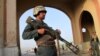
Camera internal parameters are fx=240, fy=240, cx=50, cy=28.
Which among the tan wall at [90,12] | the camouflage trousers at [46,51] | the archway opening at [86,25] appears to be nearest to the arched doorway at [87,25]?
the archway opening at [86,25]

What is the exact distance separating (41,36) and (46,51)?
0.59 feet

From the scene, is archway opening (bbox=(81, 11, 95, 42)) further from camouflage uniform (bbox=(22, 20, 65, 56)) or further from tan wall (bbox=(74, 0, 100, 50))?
camouflage uniform (bbox=(22, 20, 65, 56))

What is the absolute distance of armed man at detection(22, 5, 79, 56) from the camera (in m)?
2.48

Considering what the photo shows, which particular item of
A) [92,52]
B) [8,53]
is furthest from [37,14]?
[92,52]

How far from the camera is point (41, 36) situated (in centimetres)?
255

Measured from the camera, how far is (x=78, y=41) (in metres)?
15.5

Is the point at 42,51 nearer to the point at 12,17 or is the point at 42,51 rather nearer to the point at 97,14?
the point at 12,17

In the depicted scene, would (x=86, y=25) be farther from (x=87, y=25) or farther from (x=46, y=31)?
(x=46, y=31)

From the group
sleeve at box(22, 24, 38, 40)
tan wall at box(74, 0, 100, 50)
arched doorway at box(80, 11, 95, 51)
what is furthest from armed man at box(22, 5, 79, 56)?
arched doorway at box(80, 11, 95, 51)

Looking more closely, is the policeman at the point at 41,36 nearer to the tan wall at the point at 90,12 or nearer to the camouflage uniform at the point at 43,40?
the camouflage uniform at the point at 43,40

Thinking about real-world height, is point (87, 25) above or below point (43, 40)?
above

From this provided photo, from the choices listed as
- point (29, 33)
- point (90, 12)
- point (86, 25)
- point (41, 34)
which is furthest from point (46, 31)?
point (86, 25)

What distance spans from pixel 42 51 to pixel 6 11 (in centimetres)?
760

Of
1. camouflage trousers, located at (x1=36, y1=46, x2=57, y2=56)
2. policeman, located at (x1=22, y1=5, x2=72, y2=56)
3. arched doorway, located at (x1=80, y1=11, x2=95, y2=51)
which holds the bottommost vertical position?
camouflage trousers, located at (x1=36, y1=46, x2=57, y2=56)
